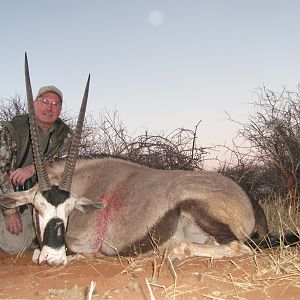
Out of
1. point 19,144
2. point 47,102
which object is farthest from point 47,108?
point 19,144

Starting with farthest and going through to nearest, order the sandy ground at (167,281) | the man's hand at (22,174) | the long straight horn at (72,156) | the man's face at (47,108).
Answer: the man's face at (47,108) → the man's hand at (22,174) → the long straight horn at (72,156) → the sandy ground at (167,281)

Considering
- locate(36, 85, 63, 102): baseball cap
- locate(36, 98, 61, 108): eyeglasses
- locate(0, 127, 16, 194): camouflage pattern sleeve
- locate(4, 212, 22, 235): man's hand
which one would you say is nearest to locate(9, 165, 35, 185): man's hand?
locate(0, 127, 16, 194): camouflage pattern sleeve

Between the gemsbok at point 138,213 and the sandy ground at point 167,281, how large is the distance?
12.0 inches

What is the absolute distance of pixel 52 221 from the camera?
4172 mm

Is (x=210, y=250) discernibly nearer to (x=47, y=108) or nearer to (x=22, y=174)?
(x=22, y=174)

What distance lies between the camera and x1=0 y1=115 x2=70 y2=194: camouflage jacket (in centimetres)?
524

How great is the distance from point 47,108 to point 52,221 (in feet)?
5.91

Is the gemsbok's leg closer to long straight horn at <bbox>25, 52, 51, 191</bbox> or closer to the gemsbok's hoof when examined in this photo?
the gemsbok's hoof

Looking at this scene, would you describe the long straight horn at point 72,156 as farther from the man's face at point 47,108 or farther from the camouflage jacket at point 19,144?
the man's face at point 47,108

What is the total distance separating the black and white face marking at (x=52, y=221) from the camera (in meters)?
4.02

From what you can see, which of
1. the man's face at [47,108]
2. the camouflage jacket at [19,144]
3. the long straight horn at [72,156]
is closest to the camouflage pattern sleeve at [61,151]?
the camouflage jacket at [19,144]

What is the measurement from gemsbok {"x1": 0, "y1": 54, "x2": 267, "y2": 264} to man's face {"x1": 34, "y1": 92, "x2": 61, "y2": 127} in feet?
2.91

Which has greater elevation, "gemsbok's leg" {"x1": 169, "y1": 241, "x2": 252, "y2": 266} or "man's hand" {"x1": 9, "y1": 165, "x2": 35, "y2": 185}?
"man's hand" {"x1": 9, "y1": 165, "x2": 35, "y2": 185}

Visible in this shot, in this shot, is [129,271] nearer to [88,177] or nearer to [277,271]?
[277,271]
